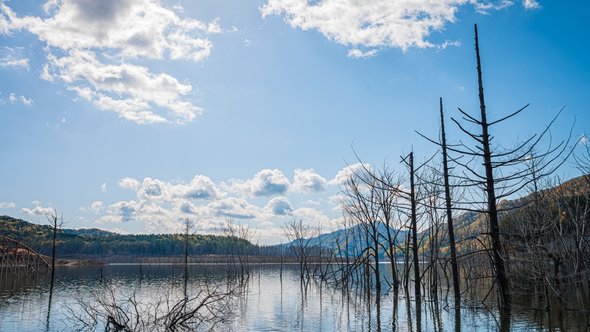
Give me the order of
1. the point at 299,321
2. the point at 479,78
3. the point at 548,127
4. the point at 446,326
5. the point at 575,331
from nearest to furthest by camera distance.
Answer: the point at 548,127, the point at 479,78, the point at 575,331, the point at 446,326, the point at 299,321

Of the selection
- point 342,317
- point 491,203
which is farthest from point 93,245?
point 491,203

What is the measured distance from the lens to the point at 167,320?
16.7 meters

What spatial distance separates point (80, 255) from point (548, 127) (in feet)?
562

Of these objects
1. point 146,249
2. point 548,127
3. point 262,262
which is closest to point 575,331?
point 548,127

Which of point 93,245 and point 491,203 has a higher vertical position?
point 491,203

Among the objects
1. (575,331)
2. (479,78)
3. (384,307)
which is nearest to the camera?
(479,78)

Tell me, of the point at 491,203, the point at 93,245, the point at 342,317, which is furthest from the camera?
the point at 93,245

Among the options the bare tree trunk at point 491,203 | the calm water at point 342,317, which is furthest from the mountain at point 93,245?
the bare tree trunk at point 491,203

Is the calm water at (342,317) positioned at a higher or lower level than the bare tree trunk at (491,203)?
lower

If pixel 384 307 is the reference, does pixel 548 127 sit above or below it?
above

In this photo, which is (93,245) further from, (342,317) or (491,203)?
(491,203)

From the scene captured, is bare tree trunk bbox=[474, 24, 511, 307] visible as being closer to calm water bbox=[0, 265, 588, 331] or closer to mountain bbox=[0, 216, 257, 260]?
calm water bbox=[0, 265, 588, 331]

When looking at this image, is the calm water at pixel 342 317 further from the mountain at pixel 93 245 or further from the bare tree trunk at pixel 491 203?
the mountain at pixel 93 245

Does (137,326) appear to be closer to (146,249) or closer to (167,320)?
(167,320)
